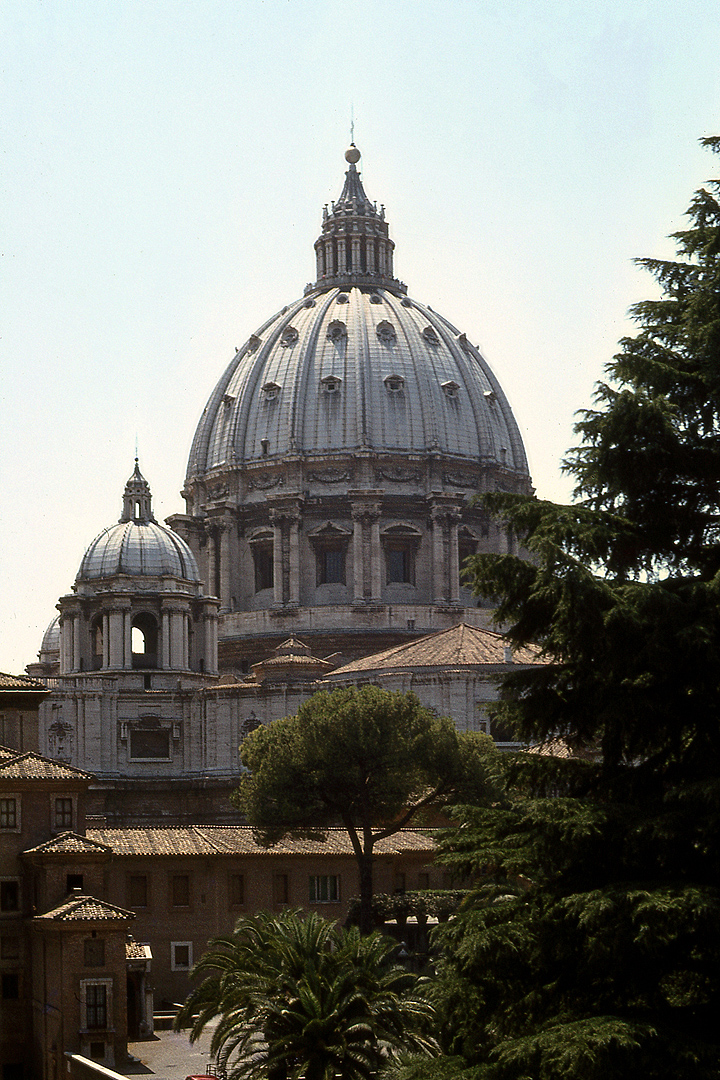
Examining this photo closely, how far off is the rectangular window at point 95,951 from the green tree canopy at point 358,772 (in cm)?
1320

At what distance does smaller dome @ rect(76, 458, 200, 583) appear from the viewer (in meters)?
82.0

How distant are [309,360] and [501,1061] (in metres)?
89.1

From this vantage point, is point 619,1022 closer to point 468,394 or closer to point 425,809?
point 425,809

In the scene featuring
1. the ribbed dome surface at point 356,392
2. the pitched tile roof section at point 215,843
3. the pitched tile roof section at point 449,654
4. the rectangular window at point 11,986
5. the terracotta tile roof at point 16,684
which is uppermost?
A: the ribbed dome surface at point 356,392

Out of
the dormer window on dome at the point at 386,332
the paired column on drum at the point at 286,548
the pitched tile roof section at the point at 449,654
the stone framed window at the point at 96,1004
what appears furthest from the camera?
the dormer window on dome at the point at 386,332

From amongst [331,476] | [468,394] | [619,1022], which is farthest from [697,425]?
[468,394]

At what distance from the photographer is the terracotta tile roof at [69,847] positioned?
3934 centimetres

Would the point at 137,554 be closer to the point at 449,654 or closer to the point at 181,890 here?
the point at 449,654

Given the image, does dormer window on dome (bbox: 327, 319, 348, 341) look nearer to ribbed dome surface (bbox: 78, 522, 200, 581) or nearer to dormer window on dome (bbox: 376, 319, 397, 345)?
dormer window on dome (bbox: 376, 319, 397, 345)

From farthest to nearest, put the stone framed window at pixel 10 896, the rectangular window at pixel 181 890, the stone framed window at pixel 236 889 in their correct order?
the stone framed window at pixel 236 889 < the rectangular window at pixel 181 890 < the stone framed window at pixel 10 896

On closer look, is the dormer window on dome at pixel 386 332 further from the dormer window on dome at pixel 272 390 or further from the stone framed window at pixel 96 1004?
the stone framed window at pixel 96 1004

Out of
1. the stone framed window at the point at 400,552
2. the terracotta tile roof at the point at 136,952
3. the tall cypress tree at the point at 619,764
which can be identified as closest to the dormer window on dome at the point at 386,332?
the stone framed window at the point at 400,552

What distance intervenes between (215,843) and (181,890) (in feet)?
7.03

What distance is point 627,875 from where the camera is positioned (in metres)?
17.7
